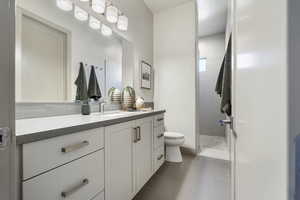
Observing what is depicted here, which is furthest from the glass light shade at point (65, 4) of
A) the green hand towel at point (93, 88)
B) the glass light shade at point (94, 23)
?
the green hand towel at point (93, 88)

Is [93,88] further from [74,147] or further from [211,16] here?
[211,16]

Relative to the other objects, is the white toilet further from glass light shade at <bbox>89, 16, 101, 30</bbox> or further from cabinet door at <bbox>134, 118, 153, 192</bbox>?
glass light shade at <bbox>89, 16, 101, 30</bbox>

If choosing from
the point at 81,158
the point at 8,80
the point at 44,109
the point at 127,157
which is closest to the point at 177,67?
the point at 127,157

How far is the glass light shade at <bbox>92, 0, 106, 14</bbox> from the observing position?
5.10 ft

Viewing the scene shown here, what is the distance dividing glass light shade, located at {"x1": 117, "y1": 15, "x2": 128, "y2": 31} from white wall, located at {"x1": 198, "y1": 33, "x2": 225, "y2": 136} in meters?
2.69

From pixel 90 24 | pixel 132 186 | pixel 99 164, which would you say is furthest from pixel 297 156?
pixel 90 24

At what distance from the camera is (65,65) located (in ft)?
4.43

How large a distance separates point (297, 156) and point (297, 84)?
116 mm

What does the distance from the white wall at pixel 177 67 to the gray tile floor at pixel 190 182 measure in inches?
22.3

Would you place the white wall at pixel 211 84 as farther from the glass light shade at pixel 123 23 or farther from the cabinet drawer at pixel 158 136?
the glass light shade at pixel 123 23

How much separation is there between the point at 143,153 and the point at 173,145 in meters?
0.95

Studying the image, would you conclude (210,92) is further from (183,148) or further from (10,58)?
(10,58)

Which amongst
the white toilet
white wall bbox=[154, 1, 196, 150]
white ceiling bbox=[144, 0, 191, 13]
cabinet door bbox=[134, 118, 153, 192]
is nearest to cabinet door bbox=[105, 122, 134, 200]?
cabinet door bbox=[134, 118, 153, 192]

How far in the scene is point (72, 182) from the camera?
77 centimetres
